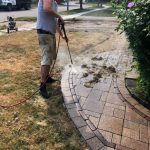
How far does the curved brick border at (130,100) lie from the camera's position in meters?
4.66

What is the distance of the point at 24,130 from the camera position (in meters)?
4.07

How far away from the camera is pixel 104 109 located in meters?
4.75

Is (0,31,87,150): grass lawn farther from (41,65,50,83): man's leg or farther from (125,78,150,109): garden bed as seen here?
(125,78,150,109): garden bed

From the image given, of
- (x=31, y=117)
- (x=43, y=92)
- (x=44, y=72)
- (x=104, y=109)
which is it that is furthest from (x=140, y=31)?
(x=31, y=117)

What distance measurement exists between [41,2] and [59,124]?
2247 millimetres

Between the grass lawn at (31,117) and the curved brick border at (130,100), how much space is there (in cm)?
119

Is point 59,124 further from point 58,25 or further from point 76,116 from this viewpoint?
point 58,25

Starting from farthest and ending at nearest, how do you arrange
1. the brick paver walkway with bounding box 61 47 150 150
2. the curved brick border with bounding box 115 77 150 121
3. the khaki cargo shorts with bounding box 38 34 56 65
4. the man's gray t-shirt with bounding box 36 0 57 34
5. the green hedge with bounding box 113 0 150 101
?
the khaki cargo shorts with bounding box 38 34 56 65 < the man's gray t-shirt with bounding box 36 0 57 34 < the curved brick border with bounding box 115 77 150 121 < the green hedge with bounding box 113 0 150 101 < the brick paver walkway with bounding box 61 47 150 150

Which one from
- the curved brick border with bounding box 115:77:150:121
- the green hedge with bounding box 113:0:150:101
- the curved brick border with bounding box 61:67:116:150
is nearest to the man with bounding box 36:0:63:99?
the curved brick border with bounding box 61:67:116:150

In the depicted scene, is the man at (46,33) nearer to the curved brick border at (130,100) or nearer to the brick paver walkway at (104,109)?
the brick paver walkway at (104,109)

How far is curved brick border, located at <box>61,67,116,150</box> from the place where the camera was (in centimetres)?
380

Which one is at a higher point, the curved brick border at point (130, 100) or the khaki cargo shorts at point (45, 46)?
the khaki cargo shorts at point (45, 46)

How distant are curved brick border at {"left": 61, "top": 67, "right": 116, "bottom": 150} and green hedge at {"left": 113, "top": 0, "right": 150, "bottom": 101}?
1261 mm

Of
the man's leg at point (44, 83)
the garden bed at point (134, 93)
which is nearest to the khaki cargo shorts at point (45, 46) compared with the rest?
the man's leg at point (44, 83)
